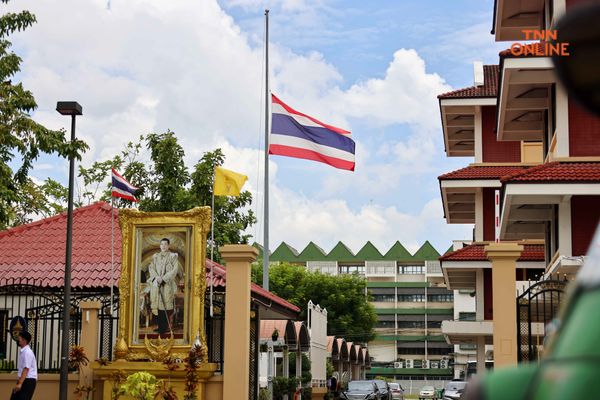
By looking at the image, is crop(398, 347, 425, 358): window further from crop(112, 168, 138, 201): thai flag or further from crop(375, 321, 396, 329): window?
crop(112, 168, 138, 201): thai flag

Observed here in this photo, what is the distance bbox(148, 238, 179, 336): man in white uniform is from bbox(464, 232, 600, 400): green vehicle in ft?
59.6

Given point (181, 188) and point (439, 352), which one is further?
point (439, 352)

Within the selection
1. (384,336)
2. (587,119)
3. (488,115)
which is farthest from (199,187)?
(384,336)

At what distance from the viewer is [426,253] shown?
13100cm

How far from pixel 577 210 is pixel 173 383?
1249 centimetres

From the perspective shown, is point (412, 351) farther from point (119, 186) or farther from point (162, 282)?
point (162, 282)

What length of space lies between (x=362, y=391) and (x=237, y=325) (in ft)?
104

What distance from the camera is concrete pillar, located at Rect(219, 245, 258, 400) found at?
62.8ft

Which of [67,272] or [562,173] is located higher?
[562,173]

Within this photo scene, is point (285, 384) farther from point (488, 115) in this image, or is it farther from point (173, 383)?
point (173, 383)

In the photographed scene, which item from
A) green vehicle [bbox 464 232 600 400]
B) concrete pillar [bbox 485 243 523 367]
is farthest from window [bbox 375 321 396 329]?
green vehicle [bbox 464 232 600 400]

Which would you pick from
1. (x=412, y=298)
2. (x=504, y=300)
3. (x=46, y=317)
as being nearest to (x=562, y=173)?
(x=504, y=300)

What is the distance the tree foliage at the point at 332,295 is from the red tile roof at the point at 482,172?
4320 centimetres

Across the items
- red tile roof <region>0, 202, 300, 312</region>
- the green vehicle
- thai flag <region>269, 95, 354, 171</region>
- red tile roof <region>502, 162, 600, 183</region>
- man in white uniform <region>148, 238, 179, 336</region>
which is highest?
thai flag <region>269, 95, 354, 171</region>
